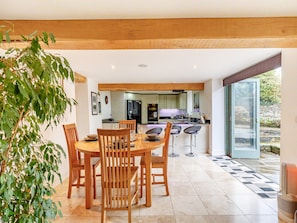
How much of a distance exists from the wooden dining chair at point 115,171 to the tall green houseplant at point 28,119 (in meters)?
0.98

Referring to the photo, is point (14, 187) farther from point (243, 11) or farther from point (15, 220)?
point (243, 11)

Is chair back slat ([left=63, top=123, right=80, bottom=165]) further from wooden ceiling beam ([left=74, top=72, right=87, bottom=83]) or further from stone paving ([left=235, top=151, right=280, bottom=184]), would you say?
stone paving ([left=235, top=151, right=280, bottom=184])

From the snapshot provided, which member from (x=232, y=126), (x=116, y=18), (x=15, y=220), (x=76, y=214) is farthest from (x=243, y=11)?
(x=232, y=126)

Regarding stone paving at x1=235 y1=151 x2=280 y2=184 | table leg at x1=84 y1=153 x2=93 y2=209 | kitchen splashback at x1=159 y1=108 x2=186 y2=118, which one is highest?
kitchen splashback at x1=159 y1=108 x2=186 y2=118

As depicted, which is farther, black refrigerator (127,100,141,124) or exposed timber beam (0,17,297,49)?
black refrigerator (127,100,141,124)

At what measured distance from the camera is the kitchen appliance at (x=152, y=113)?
31.5ft

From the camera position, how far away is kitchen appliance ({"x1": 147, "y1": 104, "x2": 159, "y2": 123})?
9.60 meters

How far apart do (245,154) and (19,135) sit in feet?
17.4

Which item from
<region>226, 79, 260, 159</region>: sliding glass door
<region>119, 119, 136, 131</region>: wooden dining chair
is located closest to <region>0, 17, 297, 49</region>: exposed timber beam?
<region>119, 119, 136, 131</region>: wooden dining chair

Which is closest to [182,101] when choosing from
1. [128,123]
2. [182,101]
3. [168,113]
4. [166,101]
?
[182,101]

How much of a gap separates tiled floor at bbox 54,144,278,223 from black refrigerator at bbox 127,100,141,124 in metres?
5.11

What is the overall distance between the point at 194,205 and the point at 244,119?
3.39 metres

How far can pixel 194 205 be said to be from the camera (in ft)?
8.96

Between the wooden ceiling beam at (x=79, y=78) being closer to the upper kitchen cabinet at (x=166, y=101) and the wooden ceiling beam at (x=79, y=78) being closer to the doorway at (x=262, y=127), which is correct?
the doorway at (x=262, y=127)
